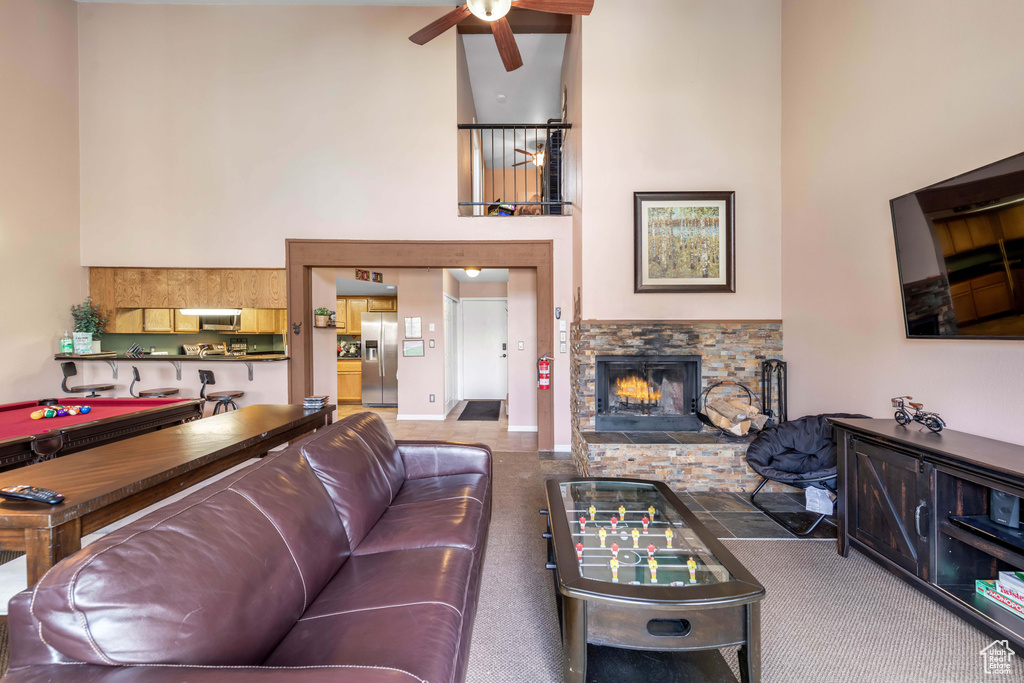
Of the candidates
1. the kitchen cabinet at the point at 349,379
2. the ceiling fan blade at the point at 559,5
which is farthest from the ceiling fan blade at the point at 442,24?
the kitchen cabinet at the point at 349,379

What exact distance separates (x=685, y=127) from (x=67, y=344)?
21.6 feet

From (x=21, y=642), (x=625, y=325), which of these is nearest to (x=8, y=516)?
(x=21, y=642)

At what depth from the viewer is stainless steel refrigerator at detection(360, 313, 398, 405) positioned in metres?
7.55

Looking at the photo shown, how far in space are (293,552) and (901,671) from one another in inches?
89.3

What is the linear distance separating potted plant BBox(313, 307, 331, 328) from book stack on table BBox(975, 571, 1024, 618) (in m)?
6.00

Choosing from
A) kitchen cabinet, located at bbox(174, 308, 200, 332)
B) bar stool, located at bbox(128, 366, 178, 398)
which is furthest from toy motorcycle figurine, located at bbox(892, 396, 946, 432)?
kitchen cabinet, located at bbox(174, 308, 200, 332)

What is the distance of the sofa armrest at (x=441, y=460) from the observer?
105 inches

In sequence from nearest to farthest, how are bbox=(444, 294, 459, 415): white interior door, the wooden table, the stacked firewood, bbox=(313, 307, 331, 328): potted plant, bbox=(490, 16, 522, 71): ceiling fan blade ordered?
the wooden table < bbox=(490, 16, 522, 71): ceiling fan blade < the stacked firewood < bbox=(313, 307, 331, 328): potted plant < bbox=(444, 294, 459, 415): white interior door

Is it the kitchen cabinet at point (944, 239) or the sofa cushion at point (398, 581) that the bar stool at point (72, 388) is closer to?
the sofa cushion at point (398, 581)

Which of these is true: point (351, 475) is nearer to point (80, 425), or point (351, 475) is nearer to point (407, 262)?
point (80, 425)

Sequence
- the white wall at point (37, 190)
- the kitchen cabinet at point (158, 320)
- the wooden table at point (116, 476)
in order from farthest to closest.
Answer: the kitchen cabinet at point (158, 320) < the white wall at point (37, 190) < the wooden table at point (116, 476)

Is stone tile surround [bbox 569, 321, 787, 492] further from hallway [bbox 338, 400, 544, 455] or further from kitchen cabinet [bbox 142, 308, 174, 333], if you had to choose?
kitchen cabinet [bbox 142, 308, 174, 333]

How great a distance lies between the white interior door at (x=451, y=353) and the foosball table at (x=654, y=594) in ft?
16.6

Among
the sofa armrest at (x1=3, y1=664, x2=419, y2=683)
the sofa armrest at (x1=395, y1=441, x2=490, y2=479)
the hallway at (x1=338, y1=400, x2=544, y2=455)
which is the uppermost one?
the sofa armrest at (x1=3, y1=664, x2=419, y2=683)
